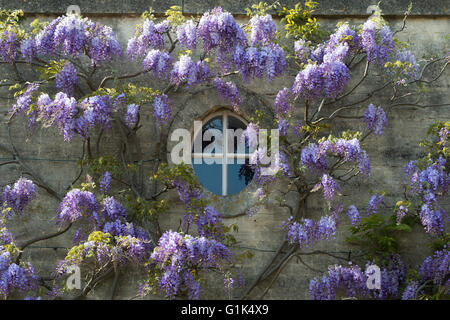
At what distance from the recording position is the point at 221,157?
8.47 metres

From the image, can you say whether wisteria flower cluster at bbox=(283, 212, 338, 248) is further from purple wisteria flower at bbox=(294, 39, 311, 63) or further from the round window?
purple wisteria flower at bbox=(294, 39, 311, 63)

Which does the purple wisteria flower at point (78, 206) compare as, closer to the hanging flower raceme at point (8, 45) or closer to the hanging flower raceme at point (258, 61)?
the hanging flower raceme at point (8, 45)

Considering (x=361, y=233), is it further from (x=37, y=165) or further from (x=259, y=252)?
(x=37, y=165)

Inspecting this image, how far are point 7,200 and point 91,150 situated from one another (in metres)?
0.95

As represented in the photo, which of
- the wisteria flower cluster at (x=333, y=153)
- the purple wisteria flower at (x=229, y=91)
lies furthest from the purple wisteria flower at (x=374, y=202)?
the purple wisteria flower at (x=229, y=91)

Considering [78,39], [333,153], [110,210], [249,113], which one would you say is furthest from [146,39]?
[333,153]

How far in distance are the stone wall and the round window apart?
0.67 feet

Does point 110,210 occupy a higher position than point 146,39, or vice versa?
point 146,39

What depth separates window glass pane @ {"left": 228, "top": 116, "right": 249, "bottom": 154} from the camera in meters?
8.49

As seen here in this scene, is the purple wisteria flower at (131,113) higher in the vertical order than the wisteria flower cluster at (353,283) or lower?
higher

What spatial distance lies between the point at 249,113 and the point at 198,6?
1212 millimetres

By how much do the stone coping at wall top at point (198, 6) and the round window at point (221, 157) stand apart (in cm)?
111

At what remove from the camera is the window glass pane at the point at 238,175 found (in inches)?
331

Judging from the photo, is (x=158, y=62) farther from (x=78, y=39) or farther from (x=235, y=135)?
(x=235, y=135)
